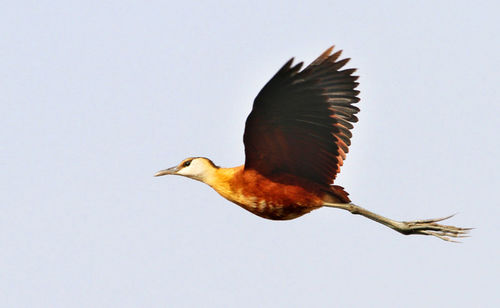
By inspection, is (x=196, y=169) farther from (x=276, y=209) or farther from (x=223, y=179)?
(x=276, y=209)

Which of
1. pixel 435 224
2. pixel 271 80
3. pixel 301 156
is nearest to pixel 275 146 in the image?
pixel 301 156

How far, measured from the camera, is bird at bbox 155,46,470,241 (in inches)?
521

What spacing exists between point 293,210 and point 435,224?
2257 millimetres

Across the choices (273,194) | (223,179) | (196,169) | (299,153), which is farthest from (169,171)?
(299,153)

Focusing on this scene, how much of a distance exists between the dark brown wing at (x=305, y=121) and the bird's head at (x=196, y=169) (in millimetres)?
778

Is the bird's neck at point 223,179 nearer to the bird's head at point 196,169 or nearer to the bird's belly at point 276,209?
the bird's head at point 196,169

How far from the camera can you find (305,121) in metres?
13.4

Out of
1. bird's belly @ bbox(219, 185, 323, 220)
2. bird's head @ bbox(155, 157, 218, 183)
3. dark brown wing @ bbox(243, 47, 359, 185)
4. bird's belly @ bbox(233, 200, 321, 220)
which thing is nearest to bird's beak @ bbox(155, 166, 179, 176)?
bird's head @ bbox(155, 157, 218, 183)

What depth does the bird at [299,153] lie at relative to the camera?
43.4 ft

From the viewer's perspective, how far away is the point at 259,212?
557 inches

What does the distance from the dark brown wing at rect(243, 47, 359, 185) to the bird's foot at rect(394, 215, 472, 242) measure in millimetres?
1439

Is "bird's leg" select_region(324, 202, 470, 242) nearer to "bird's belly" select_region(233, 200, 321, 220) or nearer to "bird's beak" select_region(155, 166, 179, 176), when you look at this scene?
"bird's belly" select_region(233, 200, 321, 220)

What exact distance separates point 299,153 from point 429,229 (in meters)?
2.47

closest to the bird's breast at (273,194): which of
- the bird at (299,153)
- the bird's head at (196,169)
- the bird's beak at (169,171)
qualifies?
the bird at (299,153)
